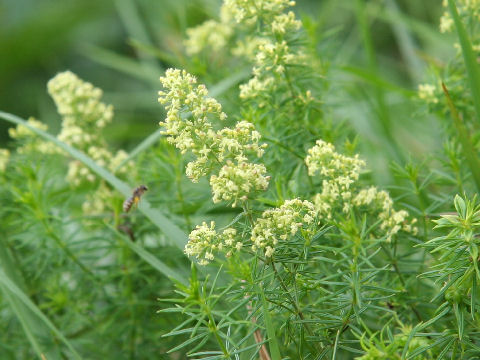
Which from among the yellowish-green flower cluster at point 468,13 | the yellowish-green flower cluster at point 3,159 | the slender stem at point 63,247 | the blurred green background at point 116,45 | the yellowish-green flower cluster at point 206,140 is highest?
the blurred green background at point 116,45

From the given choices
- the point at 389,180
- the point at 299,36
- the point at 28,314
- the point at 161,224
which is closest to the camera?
the point at 161,224

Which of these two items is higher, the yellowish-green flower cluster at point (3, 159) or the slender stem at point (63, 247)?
the yellowish-green flower cluster at point (3, 159)

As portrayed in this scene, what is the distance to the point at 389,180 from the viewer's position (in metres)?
2.49

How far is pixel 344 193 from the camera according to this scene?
4.32ft

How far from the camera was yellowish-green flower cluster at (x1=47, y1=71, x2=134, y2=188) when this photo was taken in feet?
6.59

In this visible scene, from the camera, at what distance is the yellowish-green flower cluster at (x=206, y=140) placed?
1.09m

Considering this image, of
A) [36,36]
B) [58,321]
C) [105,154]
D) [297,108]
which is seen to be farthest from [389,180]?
[36,36]

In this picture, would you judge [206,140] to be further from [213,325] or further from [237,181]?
[213,325]

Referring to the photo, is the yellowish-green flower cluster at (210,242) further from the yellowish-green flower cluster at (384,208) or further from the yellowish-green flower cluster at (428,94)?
the yellowish-green flower cluster at (428,94)

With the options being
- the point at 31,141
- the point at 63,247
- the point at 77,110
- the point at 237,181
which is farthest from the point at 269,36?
the point at 31,141

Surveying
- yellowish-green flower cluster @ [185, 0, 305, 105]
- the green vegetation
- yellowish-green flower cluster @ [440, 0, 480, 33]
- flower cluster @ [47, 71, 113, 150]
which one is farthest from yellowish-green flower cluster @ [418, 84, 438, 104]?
flower cluster @ [47, 71, 113, 150]

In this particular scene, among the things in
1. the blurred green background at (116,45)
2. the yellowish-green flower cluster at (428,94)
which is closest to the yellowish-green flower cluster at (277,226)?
the yellowish-green flower cluster at (428,94)

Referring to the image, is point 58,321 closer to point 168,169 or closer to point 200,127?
point 168,169

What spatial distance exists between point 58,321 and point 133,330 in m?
0.27
